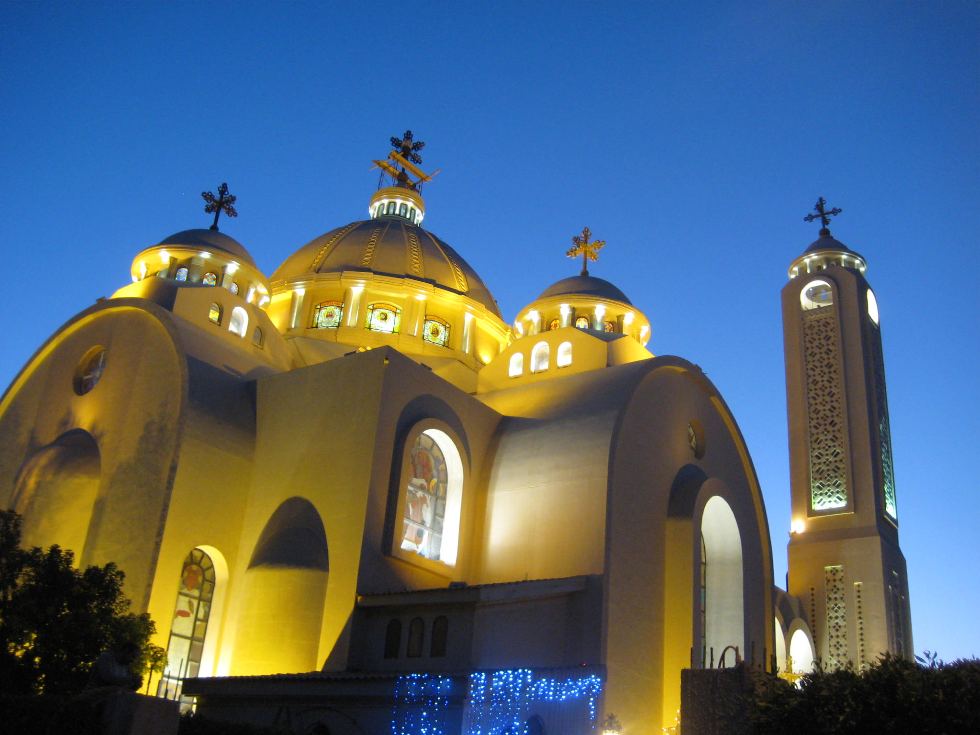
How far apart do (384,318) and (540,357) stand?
495cm

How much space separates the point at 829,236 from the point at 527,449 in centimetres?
1422

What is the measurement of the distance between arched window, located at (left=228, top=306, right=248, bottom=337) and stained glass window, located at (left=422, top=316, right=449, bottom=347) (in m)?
5.45

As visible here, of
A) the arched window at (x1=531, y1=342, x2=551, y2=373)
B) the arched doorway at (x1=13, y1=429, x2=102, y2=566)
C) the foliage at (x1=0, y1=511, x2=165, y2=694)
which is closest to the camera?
the foliage at (x1=0, y1=511, x2=165, y2=694)

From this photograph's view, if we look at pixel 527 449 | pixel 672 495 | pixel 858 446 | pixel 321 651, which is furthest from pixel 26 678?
pixel 858 446

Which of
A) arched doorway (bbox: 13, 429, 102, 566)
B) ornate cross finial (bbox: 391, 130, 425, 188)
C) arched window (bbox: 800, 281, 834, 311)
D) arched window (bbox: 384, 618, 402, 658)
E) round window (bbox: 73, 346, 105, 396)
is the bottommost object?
arched window (bbox: 384, 618, 402, 658)

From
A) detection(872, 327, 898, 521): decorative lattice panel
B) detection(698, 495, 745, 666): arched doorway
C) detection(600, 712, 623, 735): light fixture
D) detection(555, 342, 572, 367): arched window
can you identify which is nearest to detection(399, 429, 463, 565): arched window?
detection(600, 712, 623, 735): light fixture

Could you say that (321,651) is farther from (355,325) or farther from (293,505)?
(355,325)

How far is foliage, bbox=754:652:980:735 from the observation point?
9.53m

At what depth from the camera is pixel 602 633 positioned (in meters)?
16.0

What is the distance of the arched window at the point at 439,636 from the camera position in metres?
15.8

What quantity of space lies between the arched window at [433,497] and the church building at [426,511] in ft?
0.16

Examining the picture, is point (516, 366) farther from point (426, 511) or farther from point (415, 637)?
point (415, 637)

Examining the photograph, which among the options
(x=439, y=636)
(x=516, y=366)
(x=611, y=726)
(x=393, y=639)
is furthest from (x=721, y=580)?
(x=393, y=639)

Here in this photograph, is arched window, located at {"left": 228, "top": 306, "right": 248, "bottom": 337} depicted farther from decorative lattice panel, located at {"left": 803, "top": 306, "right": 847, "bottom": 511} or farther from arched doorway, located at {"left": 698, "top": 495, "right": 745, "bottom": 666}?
decorative lattice panel, located at {"left": 803, "top": 306, "right": 847, "bottom": 511}
